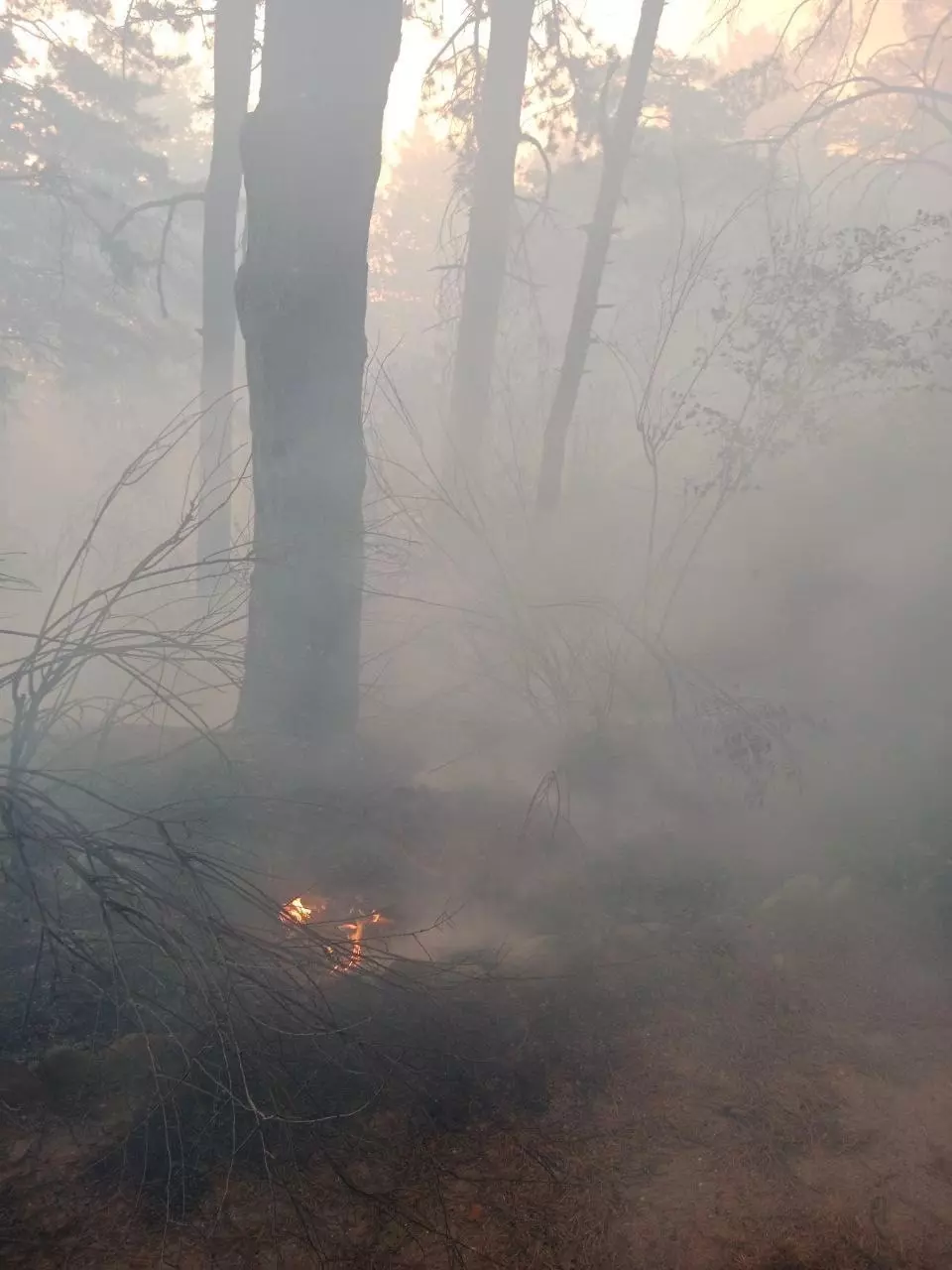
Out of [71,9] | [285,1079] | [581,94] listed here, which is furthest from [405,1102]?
[71,9]

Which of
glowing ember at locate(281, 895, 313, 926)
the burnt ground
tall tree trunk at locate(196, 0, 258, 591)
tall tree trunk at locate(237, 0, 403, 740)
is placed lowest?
the burnt ground

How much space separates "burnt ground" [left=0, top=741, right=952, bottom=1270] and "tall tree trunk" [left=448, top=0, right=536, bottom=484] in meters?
5.84

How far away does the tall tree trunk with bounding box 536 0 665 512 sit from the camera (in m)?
9.95

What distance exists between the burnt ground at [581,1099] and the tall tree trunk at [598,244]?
5769 millimetres

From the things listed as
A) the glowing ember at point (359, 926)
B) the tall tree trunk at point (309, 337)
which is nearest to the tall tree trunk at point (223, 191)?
the tall tree trunk at point (309, 337)

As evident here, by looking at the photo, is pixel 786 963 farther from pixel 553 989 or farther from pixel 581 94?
pixel 581 94

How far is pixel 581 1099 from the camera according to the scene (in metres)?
3.87

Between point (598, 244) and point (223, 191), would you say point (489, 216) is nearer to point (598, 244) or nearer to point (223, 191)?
point (598, 244)

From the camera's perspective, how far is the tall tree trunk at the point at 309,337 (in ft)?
16.7

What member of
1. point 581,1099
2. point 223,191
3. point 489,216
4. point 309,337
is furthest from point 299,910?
point 223,191

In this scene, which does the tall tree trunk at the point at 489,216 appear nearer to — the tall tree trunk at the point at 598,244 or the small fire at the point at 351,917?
the tall tree trunk at the point at 598,244

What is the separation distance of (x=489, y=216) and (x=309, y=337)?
608cm

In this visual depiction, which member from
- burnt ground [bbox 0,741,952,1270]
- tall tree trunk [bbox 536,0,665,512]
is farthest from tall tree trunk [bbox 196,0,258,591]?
Result: burnt ground [bbox 0,741,952,1270]

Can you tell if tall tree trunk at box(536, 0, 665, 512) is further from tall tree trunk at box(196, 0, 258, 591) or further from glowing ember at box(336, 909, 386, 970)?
glowing ember at box(336, 909, 386, 970)
